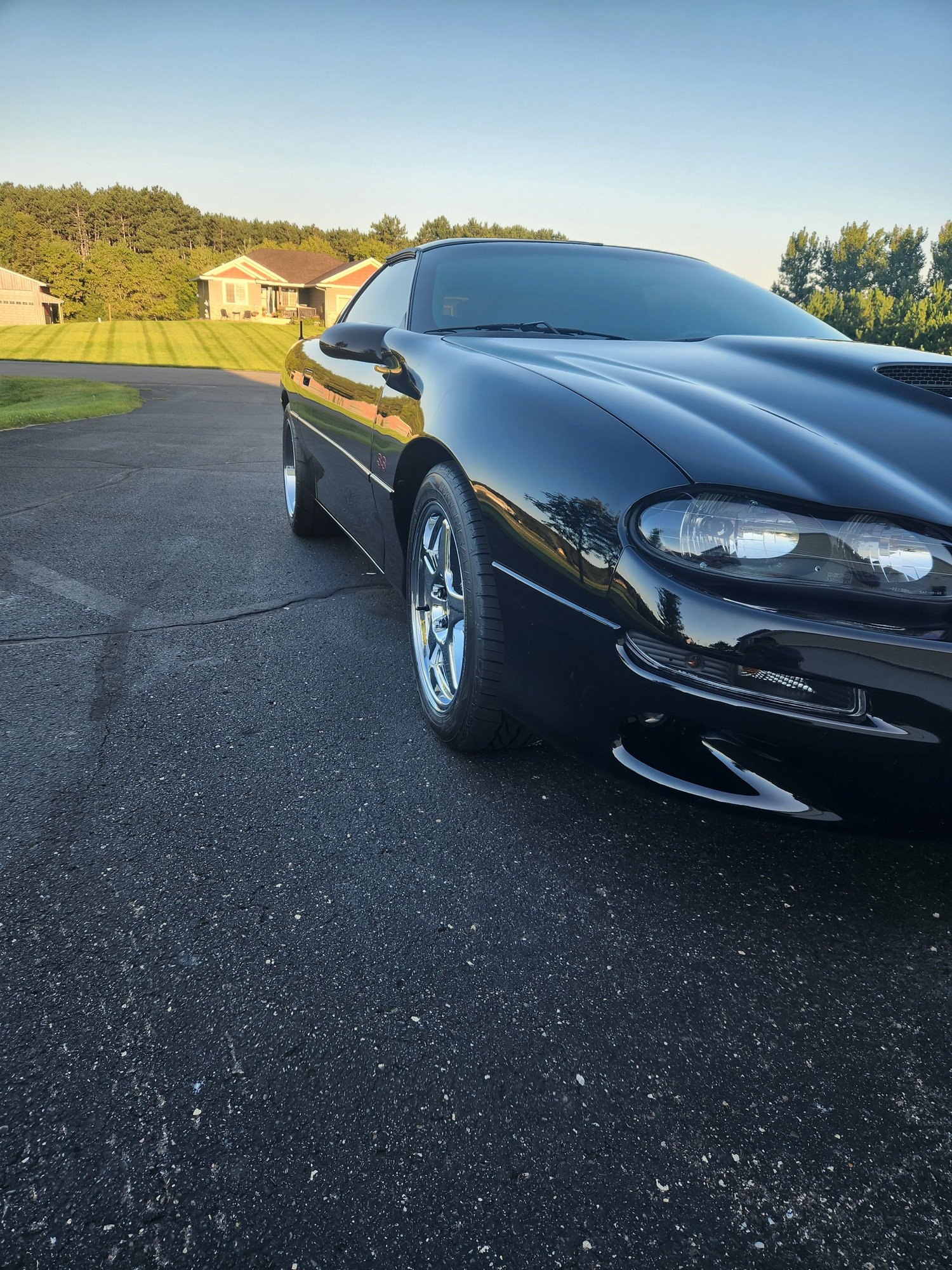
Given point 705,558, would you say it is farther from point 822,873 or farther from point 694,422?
point 822,873

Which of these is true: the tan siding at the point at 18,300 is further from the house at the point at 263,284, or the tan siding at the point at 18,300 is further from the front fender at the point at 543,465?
the front fender at the point at 543,465

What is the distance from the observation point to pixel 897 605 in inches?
57.1

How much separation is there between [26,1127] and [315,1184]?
1.50ft

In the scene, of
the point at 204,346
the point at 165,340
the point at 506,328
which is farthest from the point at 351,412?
the point at 165,340

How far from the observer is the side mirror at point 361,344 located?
112 inches

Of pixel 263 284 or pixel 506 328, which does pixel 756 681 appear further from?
pixel 263 284

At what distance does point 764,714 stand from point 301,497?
11.8ft

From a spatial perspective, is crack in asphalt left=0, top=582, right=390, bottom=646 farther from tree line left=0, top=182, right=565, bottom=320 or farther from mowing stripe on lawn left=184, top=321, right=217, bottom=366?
tree line left=0, top=182, right=565, bottom=320

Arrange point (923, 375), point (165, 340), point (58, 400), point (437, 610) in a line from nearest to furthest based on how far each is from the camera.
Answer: point (923, 375)
point (437, 610)
point (58, 400)
point (165, 340)

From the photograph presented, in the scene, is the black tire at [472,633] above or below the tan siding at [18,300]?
below

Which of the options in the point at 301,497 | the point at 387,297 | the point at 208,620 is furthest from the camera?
the point at 301,497

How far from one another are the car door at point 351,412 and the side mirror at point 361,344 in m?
0.07

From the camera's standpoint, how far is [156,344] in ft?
119

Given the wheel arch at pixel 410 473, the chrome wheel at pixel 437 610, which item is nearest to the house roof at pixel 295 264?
the wheel arch at pixel 410 473
